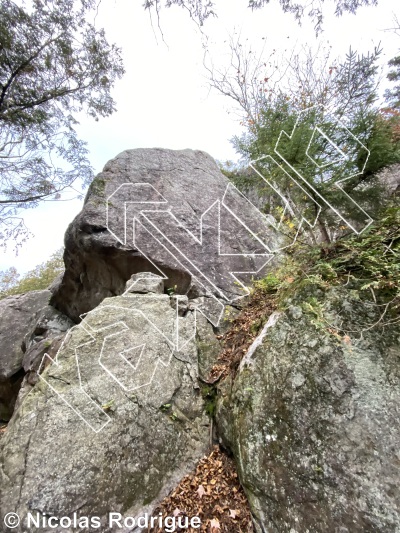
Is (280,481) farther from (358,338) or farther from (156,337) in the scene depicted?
(156,337)

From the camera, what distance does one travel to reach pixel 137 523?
6.92ft

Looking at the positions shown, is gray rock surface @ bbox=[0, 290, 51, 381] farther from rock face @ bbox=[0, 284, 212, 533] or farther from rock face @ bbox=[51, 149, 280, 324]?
rock face @ bbox=[0, 284, 212, 533]

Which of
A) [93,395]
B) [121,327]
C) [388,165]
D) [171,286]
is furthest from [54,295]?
[388,165]

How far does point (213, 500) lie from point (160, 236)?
406 cm

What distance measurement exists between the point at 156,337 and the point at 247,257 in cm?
258

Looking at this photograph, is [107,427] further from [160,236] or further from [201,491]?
[160,236]

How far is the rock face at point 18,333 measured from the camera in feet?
19.8

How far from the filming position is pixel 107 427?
8.06ft

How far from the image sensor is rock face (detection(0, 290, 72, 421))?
6.03 metres

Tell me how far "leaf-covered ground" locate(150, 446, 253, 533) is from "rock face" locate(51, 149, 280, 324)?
1.94 m

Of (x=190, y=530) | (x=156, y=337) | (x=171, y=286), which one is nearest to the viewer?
(x=190, y=530)

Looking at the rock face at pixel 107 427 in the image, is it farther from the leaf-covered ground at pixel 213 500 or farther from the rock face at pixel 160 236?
the rock face at pixel 160 236

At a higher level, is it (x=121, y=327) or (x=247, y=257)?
(x=121, y=327)

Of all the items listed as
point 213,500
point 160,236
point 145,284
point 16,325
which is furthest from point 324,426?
point 16,325
